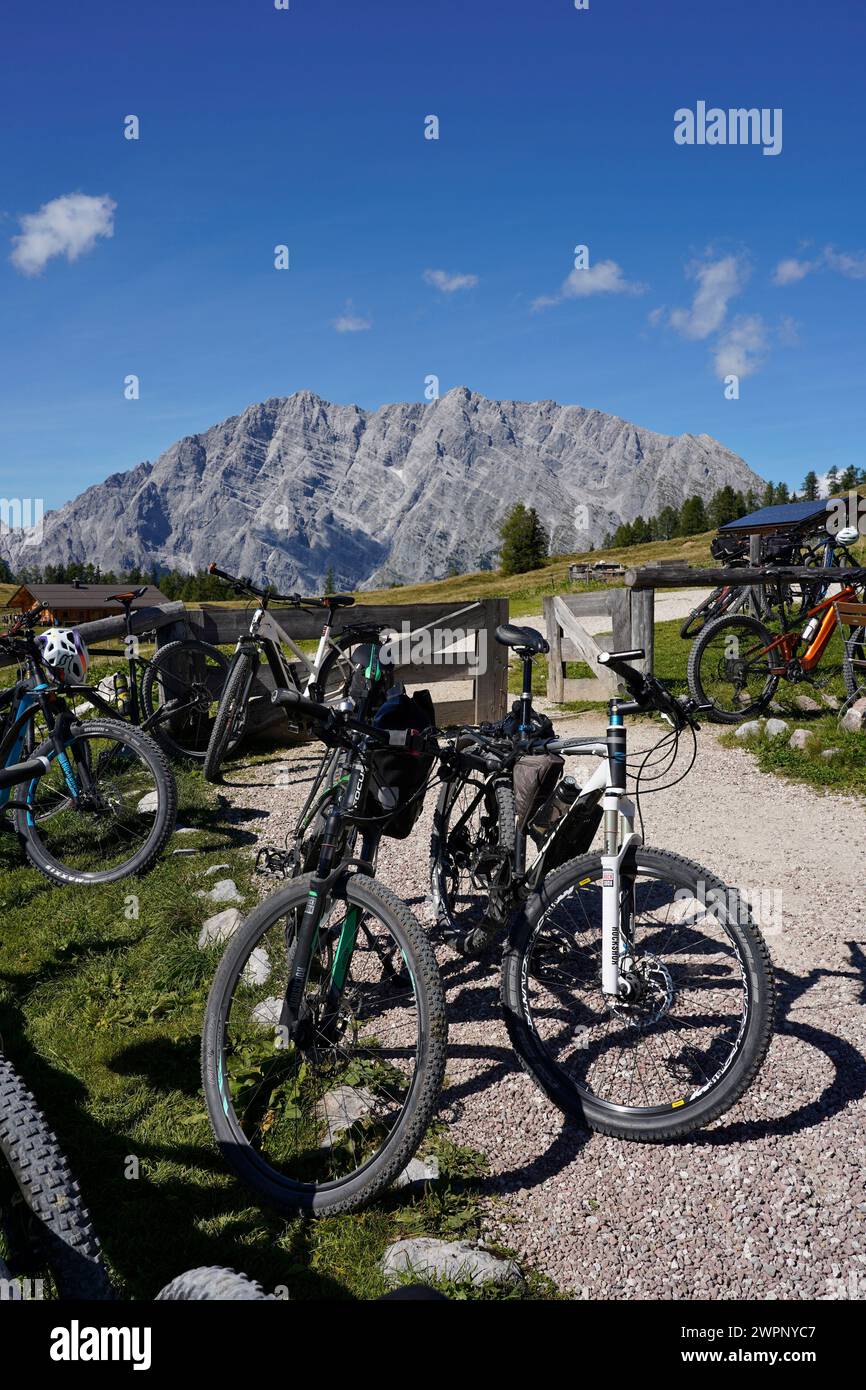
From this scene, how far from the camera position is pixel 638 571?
36.0ft

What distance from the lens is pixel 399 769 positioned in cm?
390

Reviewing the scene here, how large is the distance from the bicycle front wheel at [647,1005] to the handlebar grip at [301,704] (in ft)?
4.05

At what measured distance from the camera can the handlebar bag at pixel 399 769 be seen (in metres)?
3.78

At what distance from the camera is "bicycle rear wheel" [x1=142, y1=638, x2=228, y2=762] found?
9.82m

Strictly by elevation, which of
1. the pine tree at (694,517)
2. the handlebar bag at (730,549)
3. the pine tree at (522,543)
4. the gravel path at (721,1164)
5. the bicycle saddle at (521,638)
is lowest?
the gravel path at (721,1164)

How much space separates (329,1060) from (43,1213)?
56.6 inches

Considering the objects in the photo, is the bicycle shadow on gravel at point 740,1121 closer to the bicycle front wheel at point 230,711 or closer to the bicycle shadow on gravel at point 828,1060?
the bicycle shadow on gravel at point 828,1060

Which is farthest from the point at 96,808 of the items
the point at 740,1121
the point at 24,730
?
the point at 740,1121

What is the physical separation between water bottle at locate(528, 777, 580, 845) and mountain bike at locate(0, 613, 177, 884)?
9.99 ft

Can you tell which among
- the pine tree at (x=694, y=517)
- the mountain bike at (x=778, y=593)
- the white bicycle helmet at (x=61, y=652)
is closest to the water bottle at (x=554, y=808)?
the white bicycle helmet at (x=61, y=652)

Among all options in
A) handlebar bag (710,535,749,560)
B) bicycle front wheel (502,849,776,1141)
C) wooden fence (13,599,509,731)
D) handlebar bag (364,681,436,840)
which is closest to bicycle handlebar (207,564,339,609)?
wooden fence (13,599,509,731)
